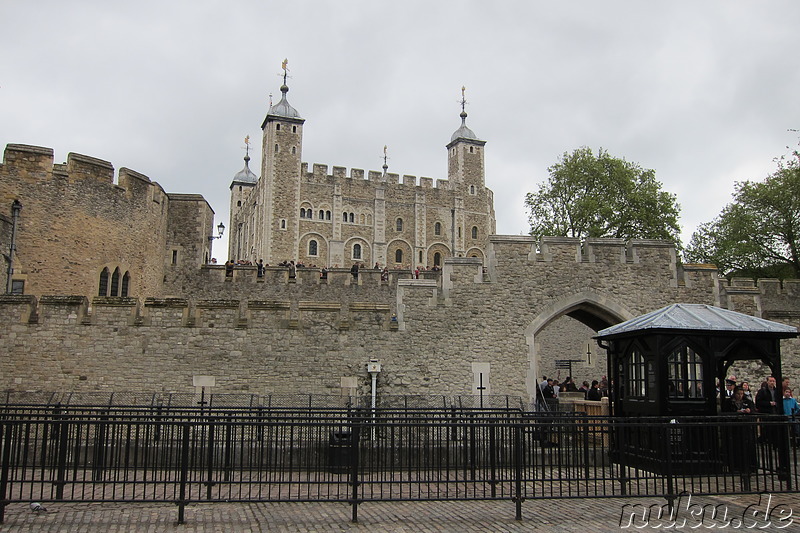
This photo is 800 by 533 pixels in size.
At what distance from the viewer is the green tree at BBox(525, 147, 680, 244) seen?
40656 millimetres

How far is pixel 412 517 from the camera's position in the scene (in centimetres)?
797

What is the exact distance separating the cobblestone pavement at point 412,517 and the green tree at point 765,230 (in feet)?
99.7

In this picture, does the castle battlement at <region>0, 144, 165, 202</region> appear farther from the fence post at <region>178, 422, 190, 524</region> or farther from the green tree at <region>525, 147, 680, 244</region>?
the green tree at <region>525, 147, 680, 244</region>

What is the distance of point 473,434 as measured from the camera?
899 centimetres

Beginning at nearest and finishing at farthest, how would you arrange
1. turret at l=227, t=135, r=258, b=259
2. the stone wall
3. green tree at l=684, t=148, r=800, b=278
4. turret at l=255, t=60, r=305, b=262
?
the stone wall
green tree at l=684, t=148, r=800, b=278
turret at l=255, t=60, r=305, b=262
turret at l=227, t=135, r=258, b=259

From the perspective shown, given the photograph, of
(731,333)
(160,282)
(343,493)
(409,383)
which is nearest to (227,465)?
(343,493)

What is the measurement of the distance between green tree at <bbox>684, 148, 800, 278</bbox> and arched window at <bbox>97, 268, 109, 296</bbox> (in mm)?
29880

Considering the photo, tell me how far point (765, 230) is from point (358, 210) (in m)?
43.3

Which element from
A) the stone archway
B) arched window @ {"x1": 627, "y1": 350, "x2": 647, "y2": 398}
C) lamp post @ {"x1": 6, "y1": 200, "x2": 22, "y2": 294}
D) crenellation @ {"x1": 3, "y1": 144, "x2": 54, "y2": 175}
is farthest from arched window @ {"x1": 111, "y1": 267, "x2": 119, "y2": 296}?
arched window @ {"x1": 627, "y1": 350, "x2": 647, "y2": 398}

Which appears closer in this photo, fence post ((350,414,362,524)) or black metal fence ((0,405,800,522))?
fence post ((350,414,362,524))

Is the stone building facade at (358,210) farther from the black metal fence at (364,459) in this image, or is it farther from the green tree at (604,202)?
the black metal fence at (364,459)

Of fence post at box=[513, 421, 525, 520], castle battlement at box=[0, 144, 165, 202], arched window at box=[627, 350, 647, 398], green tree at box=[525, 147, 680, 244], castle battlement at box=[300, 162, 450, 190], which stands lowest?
fence post at box=[513, 421, 525, 520]

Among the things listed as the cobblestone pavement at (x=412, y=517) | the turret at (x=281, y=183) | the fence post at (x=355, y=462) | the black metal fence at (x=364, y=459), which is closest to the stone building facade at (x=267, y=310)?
the black metal fence at (x=364, y=459)
